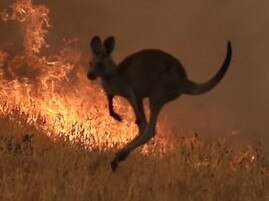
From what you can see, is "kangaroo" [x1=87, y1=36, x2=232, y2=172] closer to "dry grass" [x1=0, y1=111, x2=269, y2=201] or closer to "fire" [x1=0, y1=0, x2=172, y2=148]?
"dry grass" [x1=0, y1=111, x2=269, y2=201]

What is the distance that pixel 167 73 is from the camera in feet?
28.0

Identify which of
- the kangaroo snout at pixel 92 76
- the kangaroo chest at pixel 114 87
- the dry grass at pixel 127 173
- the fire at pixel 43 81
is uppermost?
the fire at pixel 43 81

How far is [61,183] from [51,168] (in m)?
0.66

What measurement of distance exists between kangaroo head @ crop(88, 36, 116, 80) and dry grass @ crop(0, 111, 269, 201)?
1.02 m

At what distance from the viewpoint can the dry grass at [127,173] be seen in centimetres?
680

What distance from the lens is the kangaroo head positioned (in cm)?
844

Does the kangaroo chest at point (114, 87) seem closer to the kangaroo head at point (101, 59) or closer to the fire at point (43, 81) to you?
the kangaroo head at point (101, 59)

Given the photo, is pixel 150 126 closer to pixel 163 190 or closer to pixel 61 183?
pixel 163 190

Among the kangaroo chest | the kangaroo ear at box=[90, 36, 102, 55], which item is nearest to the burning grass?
the kangaroo chest

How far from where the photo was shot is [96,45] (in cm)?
849

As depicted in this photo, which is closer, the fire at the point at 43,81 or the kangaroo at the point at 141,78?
the kangaroo at the point at 141,78

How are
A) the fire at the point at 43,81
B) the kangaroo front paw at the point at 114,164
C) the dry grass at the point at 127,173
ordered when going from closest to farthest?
the dry grass at the point at 127,173
the kangaroo front paw at the point at 114,164
the fire at the point at 43,81

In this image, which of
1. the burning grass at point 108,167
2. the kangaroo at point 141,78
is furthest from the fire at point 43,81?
the kangaroo at point 141,78

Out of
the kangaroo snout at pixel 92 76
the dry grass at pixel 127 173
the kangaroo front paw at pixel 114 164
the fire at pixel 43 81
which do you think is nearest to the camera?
the dry grass at pixel 127 173
